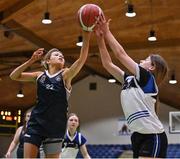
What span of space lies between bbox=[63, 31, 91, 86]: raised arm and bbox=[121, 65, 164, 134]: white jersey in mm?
666

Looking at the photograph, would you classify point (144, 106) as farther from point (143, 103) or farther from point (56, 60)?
point (56, 60)

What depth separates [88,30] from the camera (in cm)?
411

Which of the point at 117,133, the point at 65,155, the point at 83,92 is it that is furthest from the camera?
the point at 83,92

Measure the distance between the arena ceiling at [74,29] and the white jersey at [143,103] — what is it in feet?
27.1

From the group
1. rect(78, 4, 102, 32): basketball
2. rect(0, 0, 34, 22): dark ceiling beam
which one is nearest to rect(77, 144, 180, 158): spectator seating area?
rect(0, 0, 34, 22): dark ceiling beam

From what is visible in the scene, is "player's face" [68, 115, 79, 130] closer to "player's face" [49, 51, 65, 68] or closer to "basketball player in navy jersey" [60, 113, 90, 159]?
"basketball player in navy jersey" [60, 113, 90, 159]

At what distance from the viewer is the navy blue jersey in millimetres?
4242

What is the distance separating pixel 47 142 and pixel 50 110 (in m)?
0.32

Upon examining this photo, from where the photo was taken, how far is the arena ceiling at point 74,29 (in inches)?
480

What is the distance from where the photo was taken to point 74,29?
46.4 ft

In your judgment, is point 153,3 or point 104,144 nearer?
point 153,3

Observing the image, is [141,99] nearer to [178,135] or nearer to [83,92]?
[178,135]

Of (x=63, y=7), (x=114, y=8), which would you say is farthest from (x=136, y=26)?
(x=63, y=7)

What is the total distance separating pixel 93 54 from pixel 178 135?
19.5 feet
